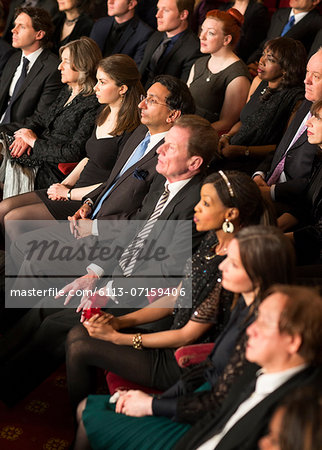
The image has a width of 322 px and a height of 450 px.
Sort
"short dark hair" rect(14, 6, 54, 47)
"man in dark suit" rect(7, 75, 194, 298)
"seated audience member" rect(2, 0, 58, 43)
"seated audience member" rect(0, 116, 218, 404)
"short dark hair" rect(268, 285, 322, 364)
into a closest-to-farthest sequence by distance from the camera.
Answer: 1. "short dark hair" rect(268, 285, 322, 364)
2. "seated audience member" rect(0, 116, 218, 404)
3. "man in dark suit" rect(7, 75, 194, 298)
4. "short dark hair" rect(14, 6, 54, 47)
5. "seated audience member" rect(2, 0, 58, 43)

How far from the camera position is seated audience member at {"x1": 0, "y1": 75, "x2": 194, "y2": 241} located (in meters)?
2.83

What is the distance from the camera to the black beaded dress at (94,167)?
3.24 metres

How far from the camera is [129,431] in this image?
5.87ft

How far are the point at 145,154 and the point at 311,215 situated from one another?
2.69 feet

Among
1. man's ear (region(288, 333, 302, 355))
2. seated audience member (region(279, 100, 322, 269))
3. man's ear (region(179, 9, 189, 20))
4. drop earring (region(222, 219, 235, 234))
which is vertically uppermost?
→ man's ear (region(288, 333, 302, 355))

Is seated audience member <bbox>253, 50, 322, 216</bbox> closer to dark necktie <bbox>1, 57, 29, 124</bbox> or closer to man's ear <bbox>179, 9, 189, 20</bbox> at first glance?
man's ear <bbox>179, 9, 189, 20</bbox>

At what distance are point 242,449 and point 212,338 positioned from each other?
2.03 ft

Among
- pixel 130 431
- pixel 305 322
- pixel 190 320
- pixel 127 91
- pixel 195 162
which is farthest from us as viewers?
pixel 127 91

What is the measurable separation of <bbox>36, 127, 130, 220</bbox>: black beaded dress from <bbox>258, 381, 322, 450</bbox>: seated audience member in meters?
2.23

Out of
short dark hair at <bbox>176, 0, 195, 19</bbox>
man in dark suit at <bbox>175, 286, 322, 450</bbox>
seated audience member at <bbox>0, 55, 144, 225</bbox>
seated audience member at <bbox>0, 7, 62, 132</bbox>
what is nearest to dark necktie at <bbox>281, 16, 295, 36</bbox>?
short dark hair at <bbox>176, 0, 195, 19</bbox>

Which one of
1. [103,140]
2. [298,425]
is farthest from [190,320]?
[103,140]

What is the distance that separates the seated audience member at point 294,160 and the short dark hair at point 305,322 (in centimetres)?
133

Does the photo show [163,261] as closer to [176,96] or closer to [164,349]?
[164,349]

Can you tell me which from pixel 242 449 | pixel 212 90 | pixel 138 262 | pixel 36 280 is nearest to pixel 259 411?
pixel 242 449
